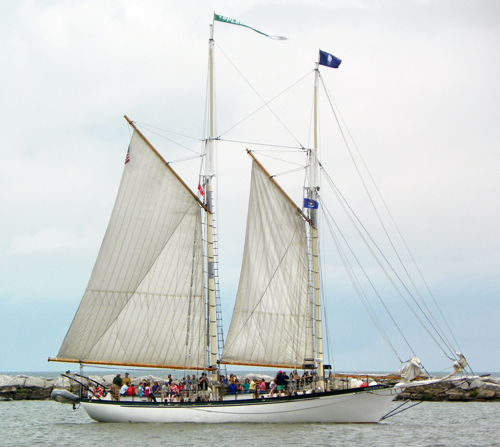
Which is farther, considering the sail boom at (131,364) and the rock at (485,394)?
the rock at (485,394)

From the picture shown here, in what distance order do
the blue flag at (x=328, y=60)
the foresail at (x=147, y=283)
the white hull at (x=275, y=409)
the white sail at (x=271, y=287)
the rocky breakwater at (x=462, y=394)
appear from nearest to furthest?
1. the white hull at (x=275, y=409)
2. the foresail at (x=147, y=283)
3. the white sail at (x=271, y=287)
4. the blue flag at (x=328, y=60)
5. the rocky breakwater at (x=462, y=394)

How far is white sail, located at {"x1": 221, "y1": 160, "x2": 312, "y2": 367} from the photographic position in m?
43.4

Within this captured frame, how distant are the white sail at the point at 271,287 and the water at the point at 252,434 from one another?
519cm

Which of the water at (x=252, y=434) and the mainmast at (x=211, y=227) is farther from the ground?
the mainmast at (x=211, y=227)

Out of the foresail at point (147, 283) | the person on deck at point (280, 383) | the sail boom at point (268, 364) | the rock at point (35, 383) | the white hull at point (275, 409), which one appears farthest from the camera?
the rock at point (35, 383)

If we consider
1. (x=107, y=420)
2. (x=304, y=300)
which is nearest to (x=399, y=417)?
(x=304, y=300)

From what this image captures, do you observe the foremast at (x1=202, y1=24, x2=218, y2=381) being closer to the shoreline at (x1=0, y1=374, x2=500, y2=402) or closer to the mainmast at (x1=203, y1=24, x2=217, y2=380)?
the mainmast at (x1=203, y1=24, x2=217, y2=380)

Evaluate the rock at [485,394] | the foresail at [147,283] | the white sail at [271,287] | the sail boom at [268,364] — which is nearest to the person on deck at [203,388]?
the foresail at [147,283]

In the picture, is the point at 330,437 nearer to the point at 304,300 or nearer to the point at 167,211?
the point at 304,300

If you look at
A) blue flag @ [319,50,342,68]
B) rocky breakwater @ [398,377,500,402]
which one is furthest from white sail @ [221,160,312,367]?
rocky breakwater @ [398,377,500,402]

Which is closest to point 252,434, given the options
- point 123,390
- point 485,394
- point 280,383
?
point 280,383

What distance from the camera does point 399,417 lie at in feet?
176

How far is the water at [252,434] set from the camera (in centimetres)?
3500

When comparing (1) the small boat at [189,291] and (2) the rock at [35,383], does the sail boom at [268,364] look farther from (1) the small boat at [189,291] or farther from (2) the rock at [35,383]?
(2) the rock at [35,383]
